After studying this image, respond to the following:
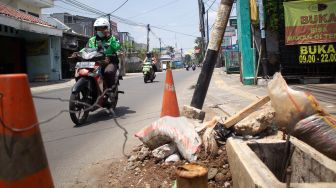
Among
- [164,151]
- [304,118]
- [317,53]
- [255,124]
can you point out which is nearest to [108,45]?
[164,151]

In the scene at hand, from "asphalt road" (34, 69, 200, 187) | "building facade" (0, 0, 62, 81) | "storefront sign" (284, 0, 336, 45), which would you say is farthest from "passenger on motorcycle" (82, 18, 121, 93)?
"building facade" (0, 0, 62, 81)

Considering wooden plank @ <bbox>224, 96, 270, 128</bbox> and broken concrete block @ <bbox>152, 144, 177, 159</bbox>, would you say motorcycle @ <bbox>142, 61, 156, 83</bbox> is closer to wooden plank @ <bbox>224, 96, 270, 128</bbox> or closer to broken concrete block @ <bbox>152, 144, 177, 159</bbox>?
broken concrete block @ <bbox>152, 144, 177, 159</bbox>

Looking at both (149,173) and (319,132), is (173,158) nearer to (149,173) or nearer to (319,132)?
(149,173)

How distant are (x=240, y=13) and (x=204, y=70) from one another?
8.44m

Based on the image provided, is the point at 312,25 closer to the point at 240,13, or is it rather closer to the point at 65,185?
the point at 240,13

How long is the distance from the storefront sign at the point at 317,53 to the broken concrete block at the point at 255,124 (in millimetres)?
9237

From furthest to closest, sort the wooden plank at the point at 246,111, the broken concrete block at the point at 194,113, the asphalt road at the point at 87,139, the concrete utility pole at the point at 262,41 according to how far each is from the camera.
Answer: the concrete utility pole at the point at 262,41
the broken concrete block at the point at 194,113
the asphalt road at the point at 87,139
the wooden plank at the point at 246,111

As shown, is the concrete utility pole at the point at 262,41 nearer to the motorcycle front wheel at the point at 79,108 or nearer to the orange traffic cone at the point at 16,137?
the motorcycle front wheel at the point at 79,108

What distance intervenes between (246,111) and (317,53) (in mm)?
9511

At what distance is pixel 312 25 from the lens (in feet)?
41.0

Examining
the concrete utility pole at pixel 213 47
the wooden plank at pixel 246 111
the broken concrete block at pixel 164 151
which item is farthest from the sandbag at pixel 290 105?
the concrete utility pole at pixel 213 47

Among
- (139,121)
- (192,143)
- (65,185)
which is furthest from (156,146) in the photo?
(139,121)

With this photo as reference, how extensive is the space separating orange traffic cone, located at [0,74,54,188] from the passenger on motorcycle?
5307 millimetres

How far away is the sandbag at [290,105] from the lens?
121 inches
